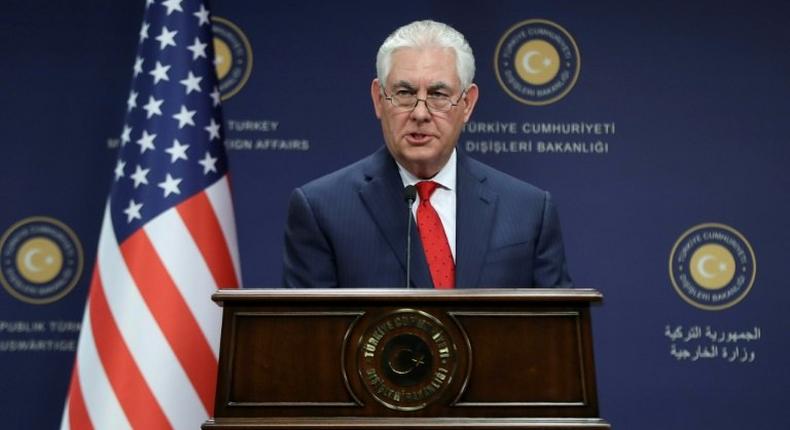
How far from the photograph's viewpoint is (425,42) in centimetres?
204

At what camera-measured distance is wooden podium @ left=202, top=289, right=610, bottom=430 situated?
60.3 inches

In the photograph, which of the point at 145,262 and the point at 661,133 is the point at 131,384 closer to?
the point at 145,262

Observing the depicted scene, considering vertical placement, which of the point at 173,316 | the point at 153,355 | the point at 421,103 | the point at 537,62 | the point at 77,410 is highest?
the point at 537,62

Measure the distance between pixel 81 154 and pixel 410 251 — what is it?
2182 mm

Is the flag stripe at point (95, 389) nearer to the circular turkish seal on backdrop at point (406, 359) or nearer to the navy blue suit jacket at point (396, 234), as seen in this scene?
the navy blue suit jacket at point (396, 234)

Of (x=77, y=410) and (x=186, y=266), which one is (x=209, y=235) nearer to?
(x=186, y=266)

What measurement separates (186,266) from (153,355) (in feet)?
0.98

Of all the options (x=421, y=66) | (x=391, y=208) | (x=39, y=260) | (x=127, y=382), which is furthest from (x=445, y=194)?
(x=39, y=260)

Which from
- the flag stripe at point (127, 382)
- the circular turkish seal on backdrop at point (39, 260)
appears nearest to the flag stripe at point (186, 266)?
the flag stripe at point (127, 382)

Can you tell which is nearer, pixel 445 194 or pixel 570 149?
pixel 445 194

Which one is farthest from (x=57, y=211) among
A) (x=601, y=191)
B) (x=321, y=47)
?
(x=601, y=191)

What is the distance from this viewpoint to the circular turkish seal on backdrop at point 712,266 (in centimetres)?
367

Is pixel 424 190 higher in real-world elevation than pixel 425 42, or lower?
lower

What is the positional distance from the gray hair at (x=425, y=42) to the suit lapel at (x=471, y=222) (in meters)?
0.21
